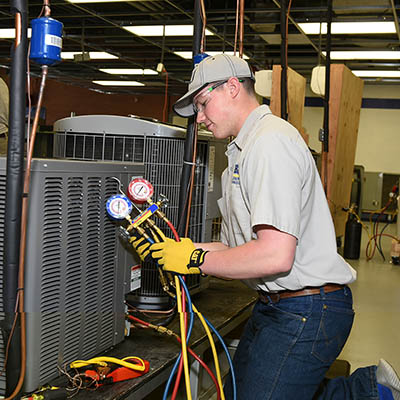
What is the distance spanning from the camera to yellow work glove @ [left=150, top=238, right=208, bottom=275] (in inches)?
65.0

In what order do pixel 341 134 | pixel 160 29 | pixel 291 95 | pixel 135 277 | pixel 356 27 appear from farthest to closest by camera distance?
pixel 160 29, pixel 356 27, pixel 341 134, pixel 291 95, pixel 135 277

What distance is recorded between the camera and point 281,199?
1526 mm

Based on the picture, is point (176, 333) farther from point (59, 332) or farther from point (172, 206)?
point (59, 332)

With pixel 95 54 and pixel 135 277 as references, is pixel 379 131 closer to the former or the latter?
pixel 95 54

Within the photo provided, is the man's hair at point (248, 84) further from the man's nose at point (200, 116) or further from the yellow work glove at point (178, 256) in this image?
the yellow work glove at point (178, 256)

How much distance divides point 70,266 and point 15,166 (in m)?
Result: 0.38

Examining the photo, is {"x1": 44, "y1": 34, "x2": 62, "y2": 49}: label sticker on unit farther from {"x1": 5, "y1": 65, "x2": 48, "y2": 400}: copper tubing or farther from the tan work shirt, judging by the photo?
the tan work shirt

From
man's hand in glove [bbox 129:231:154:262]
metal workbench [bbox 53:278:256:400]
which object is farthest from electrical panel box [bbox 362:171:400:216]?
man's hand in glove [bbox 129:231:154:262]

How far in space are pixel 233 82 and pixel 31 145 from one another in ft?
2.33

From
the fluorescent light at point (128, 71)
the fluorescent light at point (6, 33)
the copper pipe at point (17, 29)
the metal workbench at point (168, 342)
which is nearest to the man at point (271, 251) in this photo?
the metal workbench at point (168, 342)

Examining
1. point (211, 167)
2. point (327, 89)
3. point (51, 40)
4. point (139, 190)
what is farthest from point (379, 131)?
point (51, 40)

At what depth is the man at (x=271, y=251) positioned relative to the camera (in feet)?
5.09

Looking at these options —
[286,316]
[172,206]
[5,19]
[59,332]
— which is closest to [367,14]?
[5,19]

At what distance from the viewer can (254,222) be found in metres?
1.54
